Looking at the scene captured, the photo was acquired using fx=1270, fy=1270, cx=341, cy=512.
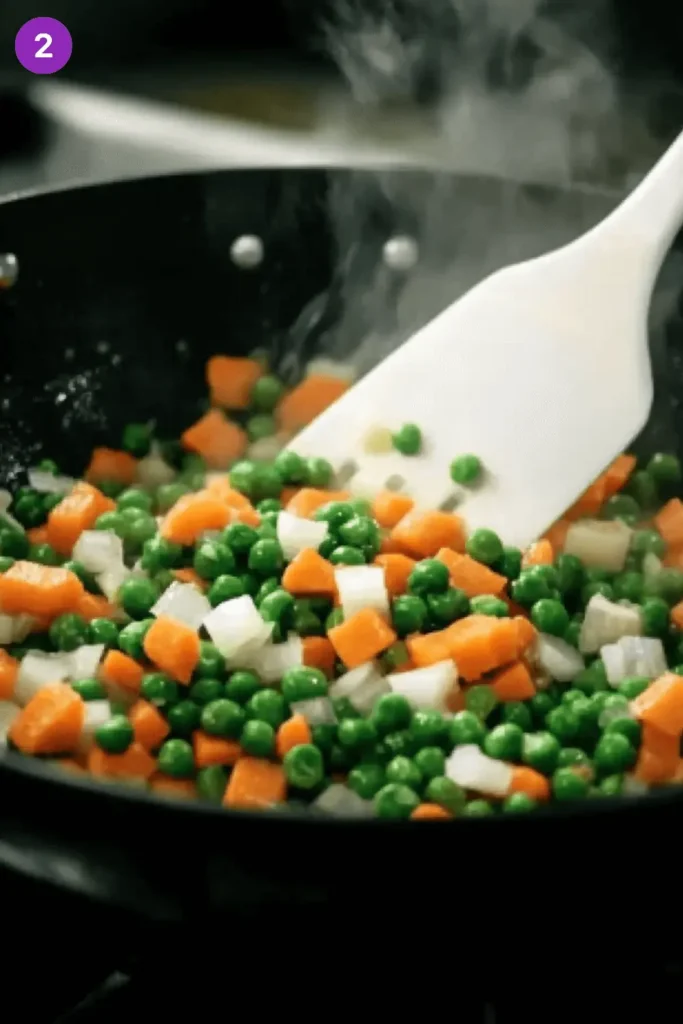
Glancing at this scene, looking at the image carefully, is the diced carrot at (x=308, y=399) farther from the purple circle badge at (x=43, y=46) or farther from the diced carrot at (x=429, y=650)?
the purple circle badge at (x=43, y=46)

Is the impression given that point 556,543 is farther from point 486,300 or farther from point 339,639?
point 339,639

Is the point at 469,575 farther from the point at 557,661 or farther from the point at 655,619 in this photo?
the point at 655,619

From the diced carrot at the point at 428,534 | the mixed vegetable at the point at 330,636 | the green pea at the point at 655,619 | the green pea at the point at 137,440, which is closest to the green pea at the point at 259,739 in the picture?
the mixed vegetable at the point at 330,636

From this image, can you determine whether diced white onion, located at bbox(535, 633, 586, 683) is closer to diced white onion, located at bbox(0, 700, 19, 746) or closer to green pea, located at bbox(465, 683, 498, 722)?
green pea, located at bbox(465, 683, 498, 722)

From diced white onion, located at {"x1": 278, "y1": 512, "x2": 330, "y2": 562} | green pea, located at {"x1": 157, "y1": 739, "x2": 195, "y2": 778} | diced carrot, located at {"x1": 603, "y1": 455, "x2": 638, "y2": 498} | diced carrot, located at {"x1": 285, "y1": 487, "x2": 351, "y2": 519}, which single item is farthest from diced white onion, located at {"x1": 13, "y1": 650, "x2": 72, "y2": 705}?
diced carrot, located at {"x1": 603, "y1": 455, "x2": 638, "y2": 498}

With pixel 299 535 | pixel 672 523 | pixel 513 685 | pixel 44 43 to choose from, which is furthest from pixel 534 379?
pixel 44 43
